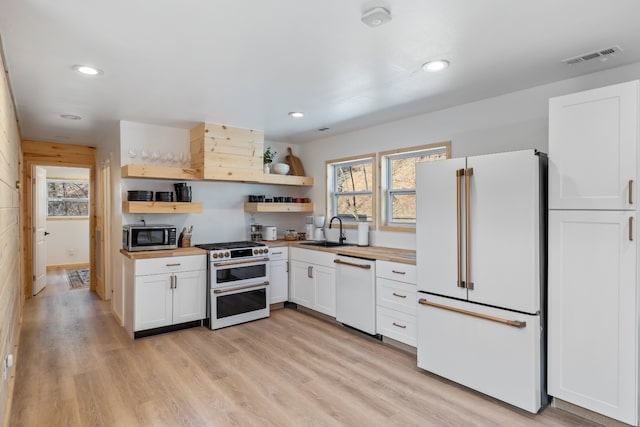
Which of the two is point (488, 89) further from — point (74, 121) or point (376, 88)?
point (74, 121)

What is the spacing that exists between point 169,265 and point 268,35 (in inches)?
108

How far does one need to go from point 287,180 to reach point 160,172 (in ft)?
5.63

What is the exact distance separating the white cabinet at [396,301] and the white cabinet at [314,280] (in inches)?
28.6

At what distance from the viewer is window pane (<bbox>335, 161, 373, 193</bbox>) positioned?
4723 mm

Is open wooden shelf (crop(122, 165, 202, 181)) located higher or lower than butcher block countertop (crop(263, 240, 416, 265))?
higher

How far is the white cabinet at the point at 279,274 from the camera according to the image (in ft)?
15.4

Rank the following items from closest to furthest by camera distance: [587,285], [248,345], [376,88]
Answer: [587,285], [376,88], [248,345]

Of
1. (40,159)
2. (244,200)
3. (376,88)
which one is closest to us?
(376,88)

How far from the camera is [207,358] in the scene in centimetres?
327

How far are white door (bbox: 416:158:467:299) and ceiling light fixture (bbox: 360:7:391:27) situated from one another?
4.26ft

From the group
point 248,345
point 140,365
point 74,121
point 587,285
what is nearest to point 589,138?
point 587,285

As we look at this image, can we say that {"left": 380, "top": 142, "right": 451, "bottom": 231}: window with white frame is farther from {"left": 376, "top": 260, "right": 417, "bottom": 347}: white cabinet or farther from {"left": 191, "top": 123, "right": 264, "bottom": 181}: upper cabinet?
{"left": 191, "top": 123, "right": 264, "bottom": 181}: upper cabinet

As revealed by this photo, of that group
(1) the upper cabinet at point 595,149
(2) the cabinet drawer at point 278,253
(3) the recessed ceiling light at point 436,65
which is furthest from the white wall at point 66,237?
(1) the upper cabinet at point 595,149

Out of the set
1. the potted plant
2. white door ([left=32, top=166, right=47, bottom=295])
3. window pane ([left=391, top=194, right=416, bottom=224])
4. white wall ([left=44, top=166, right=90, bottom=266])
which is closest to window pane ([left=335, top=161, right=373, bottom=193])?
window pane ([left=391, top=194, right=416, bottom=224])
